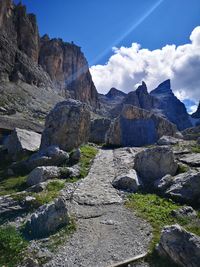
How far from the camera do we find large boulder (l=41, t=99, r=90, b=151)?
3528 cm

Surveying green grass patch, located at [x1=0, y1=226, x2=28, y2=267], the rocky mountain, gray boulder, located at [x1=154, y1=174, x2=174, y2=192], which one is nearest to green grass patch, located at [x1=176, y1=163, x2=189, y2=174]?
gray boulder, located at [x1=154, y1=174, x2=174, y2=192]

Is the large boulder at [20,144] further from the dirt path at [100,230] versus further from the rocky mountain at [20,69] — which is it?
the rocky mountain at [20,69]

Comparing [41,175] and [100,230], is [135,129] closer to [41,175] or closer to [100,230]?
[41,175]

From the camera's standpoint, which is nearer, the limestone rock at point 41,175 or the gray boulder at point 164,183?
the gray boulder at point 164,183

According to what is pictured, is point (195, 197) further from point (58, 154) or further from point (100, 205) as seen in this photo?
point (58, 154)

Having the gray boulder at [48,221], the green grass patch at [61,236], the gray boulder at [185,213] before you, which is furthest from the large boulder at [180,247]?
the gray boulder at [48,221]

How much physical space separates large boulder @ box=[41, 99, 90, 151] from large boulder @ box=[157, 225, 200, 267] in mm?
23212

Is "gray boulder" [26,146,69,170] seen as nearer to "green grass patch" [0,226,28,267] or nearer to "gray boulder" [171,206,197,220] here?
"green grass patch" [0,226,28,267]

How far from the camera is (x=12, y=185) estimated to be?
24188 millimetres

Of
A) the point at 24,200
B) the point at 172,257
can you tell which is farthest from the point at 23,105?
the point at 172,257

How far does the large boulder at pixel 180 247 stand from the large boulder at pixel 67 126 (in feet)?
76.2

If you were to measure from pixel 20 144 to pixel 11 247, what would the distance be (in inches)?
879

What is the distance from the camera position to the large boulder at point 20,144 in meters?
34.4

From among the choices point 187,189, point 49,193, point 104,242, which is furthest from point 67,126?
point 104,242
